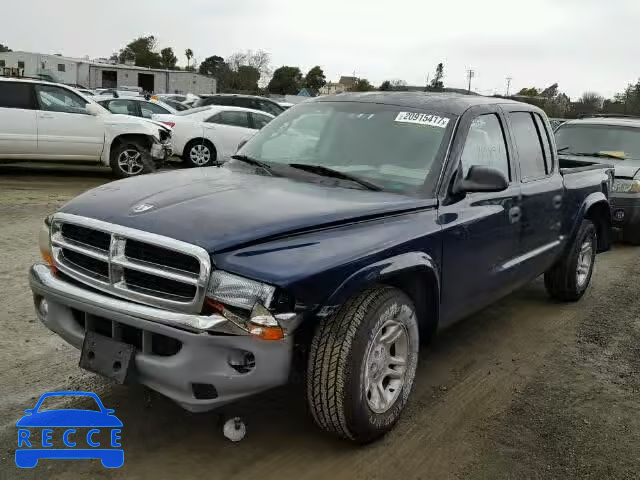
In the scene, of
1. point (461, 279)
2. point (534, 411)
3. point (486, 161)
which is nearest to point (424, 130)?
point (486, 161)

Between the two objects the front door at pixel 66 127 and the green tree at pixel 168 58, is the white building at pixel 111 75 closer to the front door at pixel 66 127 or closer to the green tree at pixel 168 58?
the green tree at pixel 168 58

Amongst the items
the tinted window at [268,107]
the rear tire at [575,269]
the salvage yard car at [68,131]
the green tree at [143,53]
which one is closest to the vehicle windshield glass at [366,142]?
the rear tire at [575,269]

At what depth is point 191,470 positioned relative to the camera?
3.08 metres

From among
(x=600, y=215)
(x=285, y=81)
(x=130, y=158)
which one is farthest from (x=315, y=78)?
(x=600, y=215)

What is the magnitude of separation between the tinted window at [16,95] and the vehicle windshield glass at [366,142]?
8063 mm

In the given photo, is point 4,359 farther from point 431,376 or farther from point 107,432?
point 431,376

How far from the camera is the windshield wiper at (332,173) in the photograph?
12.7ft

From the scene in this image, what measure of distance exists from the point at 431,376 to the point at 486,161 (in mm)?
1509

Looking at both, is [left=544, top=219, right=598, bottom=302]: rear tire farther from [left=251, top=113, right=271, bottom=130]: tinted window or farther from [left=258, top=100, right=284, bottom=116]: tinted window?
[left=258, top=100, right=284, bottom=116]: tinted window

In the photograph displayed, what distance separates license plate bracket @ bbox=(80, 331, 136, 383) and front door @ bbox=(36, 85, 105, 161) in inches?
366

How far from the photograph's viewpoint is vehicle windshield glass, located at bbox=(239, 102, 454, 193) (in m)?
3.98

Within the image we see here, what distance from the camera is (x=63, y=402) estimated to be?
365 cm

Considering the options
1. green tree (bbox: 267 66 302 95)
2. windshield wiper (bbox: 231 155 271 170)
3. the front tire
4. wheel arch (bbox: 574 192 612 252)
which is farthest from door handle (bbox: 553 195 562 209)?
green tree (bbox: 267 66 302 95)

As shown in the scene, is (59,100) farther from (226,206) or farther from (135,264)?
(135,264)
